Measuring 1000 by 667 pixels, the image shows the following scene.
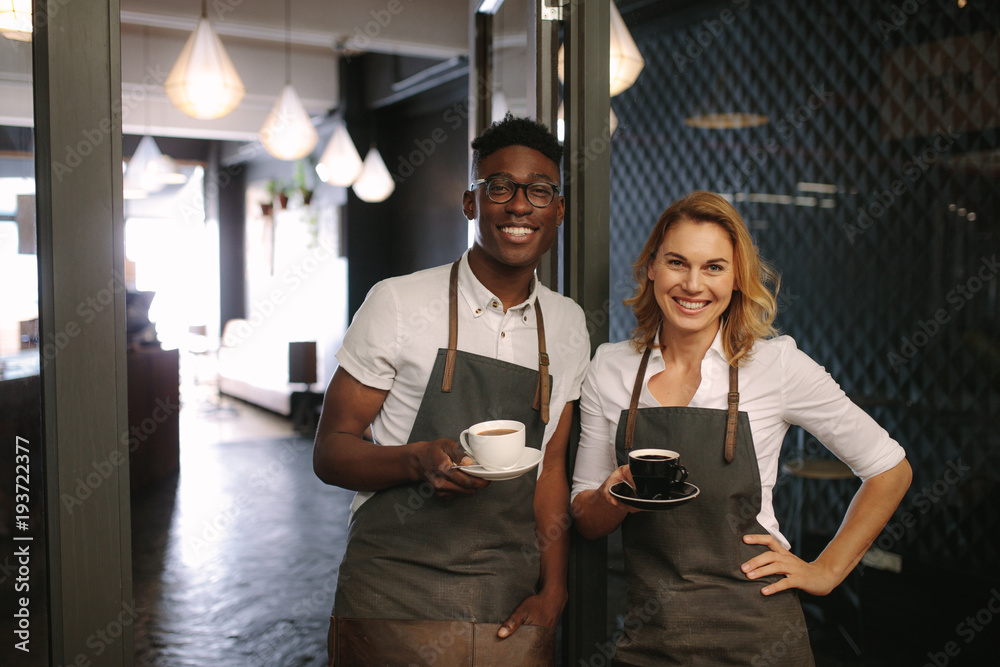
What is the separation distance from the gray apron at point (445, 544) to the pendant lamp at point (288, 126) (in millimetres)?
3455

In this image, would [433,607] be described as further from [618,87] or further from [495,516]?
[618,87]

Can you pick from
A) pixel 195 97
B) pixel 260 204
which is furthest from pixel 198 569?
pixel 260 204

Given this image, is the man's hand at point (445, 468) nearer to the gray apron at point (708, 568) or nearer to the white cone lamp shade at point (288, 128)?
the gray apron at point (708, 568)

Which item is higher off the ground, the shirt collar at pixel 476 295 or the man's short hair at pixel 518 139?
the man's short hair at pixel 518 139

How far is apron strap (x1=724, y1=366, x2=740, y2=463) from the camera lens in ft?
4.73

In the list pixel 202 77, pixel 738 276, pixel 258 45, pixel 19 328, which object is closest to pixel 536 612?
pixel 738 276

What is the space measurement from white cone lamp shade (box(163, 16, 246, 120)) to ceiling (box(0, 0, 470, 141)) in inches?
5.8

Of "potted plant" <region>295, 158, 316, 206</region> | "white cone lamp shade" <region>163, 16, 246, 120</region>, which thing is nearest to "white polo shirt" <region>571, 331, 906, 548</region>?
"white cone lamp shade" <region>163, 16, 246, 120</region>

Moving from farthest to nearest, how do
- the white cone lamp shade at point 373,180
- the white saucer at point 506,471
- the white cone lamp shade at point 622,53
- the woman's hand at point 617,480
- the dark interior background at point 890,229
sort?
the white cone lamp shade at point 373,180 < the dark interior background at point 890,229 < the white cone lamp shade at point 622,53 < the woman's hand at point 617,480 < the white saucer at point 506,471

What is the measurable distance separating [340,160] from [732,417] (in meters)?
4.59

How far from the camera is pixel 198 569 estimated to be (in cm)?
345

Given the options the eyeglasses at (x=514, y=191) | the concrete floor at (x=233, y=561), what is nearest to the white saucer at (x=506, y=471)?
the eyeglasses at (x=514, y=191)

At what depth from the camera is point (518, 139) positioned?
1.59 meters

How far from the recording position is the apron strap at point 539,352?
155cm
